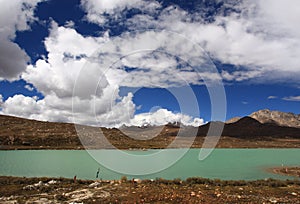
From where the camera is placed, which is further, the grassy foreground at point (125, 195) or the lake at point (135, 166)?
the lake at point (135, 166)

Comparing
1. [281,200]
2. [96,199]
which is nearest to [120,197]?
[96,199]

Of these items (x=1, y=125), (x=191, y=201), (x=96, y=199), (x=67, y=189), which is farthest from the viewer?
(x=1, y=125)

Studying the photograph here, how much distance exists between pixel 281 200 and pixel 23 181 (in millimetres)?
24563

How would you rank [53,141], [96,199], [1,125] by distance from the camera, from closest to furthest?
[96,199], [53,141], [1,125]

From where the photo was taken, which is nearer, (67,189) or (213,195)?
(213,195)

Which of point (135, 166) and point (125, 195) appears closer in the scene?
point (125, 195)

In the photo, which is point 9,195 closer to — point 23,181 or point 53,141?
point 23,181

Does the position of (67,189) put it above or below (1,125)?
below

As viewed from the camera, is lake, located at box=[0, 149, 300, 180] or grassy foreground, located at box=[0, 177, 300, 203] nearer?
grassy foreground, located at box=[0, 177, 300, 203]

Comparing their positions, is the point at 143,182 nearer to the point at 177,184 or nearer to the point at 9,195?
the point at 177,184

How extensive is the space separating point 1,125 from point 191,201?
173509mm

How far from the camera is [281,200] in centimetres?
1889

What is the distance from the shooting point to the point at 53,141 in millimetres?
127625

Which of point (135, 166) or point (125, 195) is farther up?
point (135, 166)
